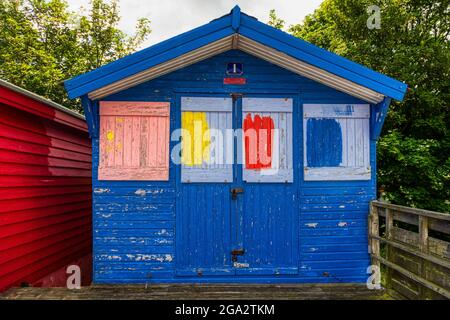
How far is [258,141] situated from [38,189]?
3432mm

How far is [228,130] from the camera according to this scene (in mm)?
5191

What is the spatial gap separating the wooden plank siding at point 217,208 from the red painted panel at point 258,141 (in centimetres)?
33

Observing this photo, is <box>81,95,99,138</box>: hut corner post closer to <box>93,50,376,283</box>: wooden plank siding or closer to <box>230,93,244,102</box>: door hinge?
<box>93,50,376,283</box>: wooden plank siding

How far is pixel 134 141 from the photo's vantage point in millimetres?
5145

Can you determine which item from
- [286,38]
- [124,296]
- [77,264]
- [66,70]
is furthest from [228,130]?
[66,70]

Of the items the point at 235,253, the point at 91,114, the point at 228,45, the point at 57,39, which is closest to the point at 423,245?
the point at 235,253

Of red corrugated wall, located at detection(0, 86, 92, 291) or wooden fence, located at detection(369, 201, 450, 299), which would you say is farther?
red corrugated wall, located at detection(0, 86, 92, 291)

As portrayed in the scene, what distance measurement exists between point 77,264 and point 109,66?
4341mm

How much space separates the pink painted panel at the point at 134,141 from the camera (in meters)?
5.10

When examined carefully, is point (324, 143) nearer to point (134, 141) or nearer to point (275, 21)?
point (134, 141)

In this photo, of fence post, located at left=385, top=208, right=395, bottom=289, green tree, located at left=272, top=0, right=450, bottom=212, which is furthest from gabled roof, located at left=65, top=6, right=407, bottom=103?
green tree, located at left=272, top=0, right=450, bottom=212

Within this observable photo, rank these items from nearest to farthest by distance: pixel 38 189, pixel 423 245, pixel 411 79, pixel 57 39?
pixel 423 245
pixel 38 189
pixel 411 79
pixel 57 39

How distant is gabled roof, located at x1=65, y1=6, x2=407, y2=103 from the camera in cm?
470

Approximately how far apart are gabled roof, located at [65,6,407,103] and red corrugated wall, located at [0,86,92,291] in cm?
110
